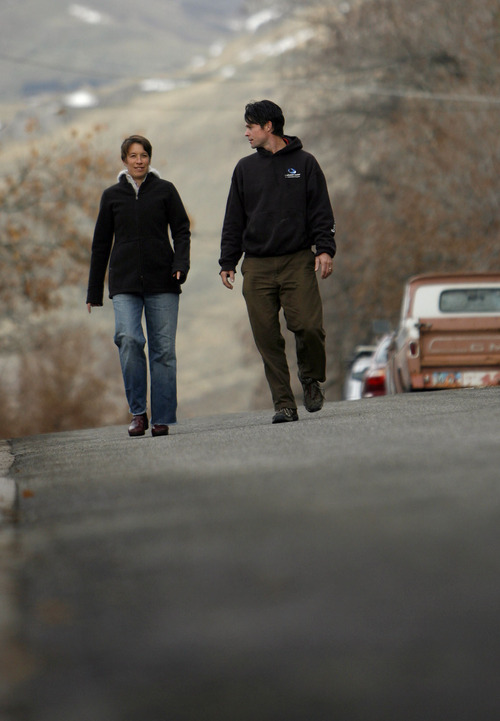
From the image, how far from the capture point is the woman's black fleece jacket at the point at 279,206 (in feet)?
33.5

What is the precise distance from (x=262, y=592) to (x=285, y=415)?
6.69 metres

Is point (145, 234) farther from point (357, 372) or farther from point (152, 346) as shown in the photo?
point (357, 372)

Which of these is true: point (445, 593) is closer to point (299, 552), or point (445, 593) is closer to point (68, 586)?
point (299, 552)

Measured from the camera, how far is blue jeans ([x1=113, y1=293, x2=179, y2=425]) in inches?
411

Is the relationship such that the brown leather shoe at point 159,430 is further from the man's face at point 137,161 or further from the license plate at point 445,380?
the license plate at point 445,380

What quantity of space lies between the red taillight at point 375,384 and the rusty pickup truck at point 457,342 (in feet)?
9.20

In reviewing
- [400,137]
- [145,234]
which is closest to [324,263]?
[145,234]

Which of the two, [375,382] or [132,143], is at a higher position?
[132,143]

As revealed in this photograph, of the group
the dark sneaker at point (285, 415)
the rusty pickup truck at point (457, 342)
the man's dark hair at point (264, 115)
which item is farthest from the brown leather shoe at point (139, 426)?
the rusty pickup truck at point (457, 342)

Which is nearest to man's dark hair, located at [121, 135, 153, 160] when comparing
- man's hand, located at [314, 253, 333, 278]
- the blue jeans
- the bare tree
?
the blue jeans

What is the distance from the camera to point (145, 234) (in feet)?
34.0

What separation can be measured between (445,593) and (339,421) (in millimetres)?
6023

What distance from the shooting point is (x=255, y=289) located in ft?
34.3

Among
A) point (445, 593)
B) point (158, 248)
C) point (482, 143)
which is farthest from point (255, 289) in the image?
point (482, 143)
